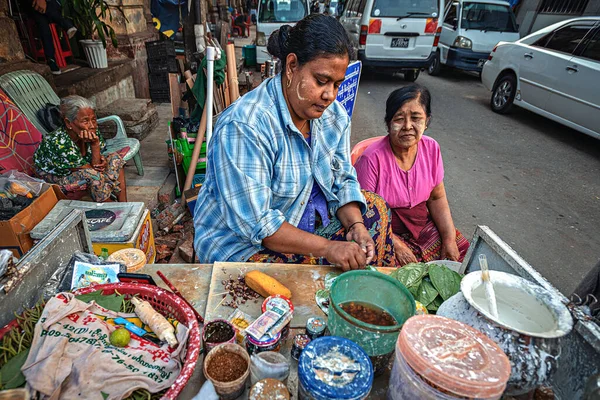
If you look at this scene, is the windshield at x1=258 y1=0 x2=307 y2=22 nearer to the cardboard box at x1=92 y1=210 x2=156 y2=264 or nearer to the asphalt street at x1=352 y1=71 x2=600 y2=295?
the asphalt street at x1=352 y1=71 x2=600 y2=295

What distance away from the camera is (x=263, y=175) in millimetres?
1654

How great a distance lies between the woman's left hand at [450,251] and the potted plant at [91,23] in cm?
420

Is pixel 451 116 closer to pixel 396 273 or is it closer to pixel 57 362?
pixel 396 273

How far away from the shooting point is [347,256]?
5.19 ft

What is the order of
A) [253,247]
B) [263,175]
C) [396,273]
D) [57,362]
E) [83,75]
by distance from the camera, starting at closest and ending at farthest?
1. [57,362]
2. [396,273]
3. [263,175]
4. [253,247]
5. [83,75]

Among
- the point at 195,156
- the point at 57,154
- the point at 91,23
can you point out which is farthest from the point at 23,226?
the point at 91,23

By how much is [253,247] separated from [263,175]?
398mm

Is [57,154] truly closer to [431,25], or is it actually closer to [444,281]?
[444,281]

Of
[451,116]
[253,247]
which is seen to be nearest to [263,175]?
[253,247]

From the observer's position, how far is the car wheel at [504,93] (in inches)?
269

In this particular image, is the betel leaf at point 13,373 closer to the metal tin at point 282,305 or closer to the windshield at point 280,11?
the metal tin at point 282,305

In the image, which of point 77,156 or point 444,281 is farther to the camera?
point 77,156

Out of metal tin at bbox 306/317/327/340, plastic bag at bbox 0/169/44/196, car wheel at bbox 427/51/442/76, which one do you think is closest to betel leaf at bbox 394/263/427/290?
metal tin at bbox 306/317/327/340

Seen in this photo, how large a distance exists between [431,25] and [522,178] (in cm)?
490
